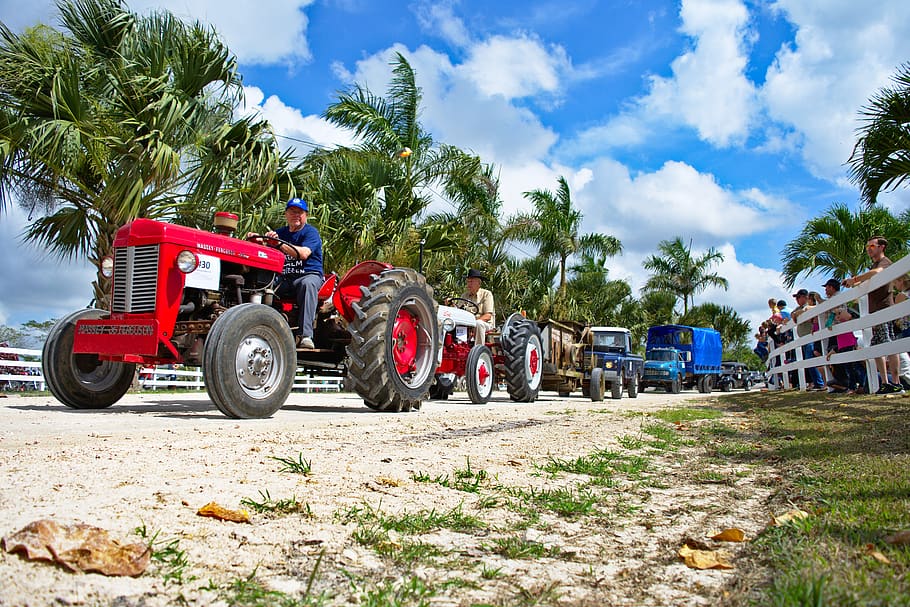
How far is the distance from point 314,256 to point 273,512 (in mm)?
5490

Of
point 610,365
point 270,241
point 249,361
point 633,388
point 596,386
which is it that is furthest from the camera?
point 633,388

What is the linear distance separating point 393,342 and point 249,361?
80.8 inches

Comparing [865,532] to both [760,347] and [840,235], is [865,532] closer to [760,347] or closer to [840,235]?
[840,235]

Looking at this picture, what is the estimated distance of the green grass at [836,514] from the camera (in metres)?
1.49

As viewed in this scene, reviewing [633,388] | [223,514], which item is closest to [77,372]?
[223,514]

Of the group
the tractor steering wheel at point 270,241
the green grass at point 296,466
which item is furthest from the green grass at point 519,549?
the tractor steering wheel at point 270,241

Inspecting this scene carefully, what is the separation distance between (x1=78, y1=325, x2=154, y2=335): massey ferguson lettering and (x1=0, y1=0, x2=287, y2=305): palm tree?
493 centimetres

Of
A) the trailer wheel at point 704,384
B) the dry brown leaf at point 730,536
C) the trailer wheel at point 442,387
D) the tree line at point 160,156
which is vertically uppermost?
the tree line at point 160,156

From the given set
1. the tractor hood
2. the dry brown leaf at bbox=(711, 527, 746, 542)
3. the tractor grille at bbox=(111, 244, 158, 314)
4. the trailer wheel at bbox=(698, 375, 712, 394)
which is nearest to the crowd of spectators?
the tractor hood

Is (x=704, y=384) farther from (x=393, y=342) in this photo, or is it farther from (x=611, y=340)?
(x=393, y=342)

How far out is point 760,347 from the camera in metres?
21.0

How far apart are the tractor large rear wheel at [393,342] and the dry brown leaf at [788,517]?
525 cm

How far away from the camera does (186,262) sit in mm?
6258

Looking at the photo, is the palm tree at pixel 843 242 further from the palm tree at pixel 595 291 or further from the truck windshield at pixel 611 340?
the palm tree at pixel 595 291
